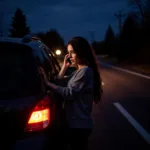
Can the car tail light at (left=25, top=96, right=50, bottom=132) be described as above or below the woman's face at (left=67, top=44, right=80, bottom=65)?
below

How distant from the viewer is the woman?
3375 millimetres

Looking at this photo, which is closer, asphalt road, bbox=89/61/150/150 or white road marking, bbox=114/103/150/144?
asphalt road, bbox=89/61/150/150

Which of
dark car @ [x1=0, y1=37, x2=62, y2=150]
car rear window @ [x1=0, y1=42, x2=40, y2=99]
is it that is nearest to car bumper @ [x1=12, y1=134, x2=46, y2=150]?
dark car @ [x1=0, y1=37, x2=62, y2=150]

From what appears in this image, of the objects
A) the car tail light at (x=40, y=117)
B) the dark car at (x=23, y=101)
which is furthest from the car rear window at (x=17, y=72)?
the car tail light at (x=40, y=117)

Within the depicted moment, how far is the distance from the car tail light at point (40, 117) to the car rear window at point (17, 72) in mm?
137

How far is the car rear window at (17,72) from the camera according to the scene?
313 cm

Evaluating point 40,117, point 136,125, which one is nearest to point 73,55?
point 40,117

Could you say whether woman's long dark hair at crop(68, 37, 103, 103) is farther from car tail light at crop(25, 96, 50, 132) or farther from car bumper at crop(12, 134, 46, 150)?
car bumper at crop(12, 134, 46, 150)

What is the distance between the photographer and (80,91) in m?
3.35

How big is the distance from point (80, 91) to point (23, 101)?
57 cm

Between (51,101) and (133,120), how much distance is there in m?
5.37

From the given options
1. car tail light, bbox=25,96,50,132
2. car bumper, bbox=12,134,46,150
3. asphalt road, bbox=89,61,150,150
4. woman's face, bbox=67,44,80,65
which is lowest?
asphalt road, bbox=89,61,150,150

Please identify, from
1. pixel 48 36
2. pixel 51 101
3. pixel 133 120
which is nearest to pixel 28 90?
pixel 51 101

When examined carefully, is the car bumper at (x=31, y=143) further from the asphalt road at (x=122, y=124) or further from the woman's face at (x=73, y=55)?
the asphalt road at (x=122, y=124)
